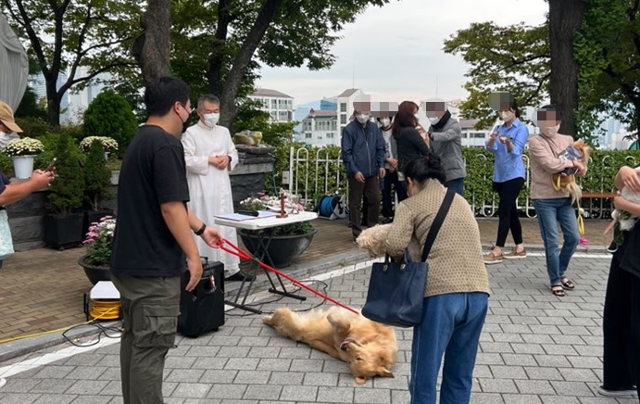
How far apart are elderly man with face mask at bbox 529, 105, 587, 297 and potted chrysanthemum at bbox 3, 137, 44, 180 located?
6.63 meters

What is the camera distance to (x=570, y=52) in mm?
11844

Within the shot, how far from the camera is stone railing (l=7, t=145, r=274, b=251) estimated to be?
25.6 feet

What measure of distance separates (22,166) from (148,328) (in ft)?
19.8

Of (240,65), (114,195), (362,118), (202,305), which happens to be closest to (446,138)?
(362,118)

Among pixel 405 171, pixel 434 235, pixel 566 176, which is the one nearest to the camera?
pixel 434 235

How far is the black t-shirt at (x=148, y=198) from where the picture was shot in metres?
2.85

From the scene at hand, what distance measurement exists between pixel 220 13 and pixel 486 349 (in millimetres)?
16672

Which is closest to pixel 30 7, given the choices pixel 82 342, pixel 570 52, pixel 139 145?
pixel 570 52

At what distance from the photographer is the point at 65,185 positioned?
791cm

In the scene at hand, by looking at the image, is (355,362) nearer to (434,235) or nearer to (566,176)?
(434,235)

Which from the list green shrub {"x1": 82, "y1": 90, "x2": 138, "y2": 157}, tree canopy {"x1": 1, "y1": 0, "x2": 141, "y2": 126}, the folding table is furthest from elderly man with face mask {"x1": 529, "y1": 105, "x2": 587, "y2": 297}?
tree canopy {"x1": 1, "y1": 0, "x2": 141, "y2": 126}

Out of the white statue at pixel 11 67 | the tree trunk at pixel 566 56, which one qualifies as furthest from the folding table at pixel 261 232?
the white statue at pixel 11 67

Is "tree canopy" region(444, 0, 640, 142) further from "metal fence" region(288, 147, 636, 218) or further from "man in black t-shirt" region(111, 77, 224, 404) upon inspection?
"man in black t-shirt" region(111, 77, 224, 404)

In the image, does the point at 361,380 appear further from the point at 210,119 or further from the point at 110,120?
the point at 110,120
